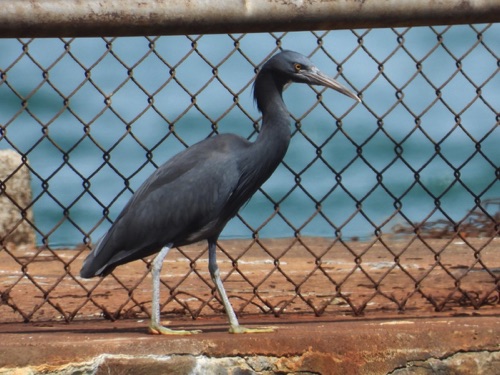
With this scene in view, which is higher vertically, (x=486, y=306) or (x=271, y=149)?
(x=271, y=149)

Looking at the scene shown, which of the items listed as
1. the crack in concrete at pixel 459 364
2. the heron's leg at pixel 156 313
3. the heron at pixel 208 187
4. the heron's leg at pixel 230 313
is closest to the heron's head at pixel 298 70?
the heron at pixel 208 187

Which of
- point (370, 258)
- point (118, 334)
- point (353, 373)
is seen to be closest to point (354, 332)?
point (353, 373)

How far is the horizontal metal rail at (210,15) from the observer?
167 inches

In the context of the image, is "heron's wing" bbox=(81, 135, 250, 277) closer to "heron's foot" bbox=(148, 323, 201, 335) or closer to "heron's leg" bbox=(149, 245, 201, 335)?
"heron's leg" bbox=(149, 245, 201, 335)

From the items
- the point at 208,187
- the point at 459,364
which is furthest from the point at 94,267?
the point at 459,364

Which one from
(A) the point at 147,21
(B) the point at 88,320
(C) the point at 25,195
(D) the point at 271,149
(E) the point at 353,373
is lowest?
(E) the point at 353,373

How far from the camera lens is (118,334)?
15.2 ft

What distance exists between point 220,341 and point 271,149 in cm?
71

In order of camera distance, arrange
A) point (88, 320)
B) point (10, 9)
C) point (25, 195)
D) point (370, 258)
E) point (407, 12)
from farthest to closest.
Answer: point (25, 195) → point (370, 258) → point (88, 320) → point (407, 12) → point (10, 9)

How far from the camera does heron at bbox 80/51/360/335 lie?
183 inches

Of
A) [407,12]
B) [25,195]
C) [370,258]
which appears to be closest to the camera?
[407,12]

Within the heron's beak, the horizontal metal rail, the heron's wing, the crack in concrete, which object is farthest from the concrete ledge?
the horizontal metal rail

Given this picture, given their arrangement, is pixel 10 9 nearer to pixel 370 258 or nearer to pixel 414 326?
pixel 414 326

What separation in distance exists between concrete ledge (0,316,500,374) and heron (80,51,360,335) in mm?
188
